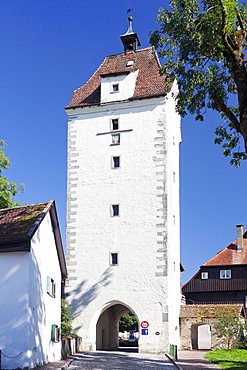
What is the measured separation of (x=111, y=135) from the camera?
3195cm

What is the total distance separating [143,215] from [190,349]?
30.7 feet

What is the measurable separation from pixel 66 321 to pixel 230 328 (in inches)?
389

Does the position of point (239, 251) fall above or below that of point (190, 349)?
above

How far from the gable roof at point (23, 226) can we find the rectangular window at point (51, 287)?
153cm

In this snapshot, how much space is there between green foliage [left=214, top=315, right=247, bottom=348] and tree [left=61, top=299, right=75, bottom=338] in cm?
884

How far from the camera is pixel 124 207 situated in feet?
99.7

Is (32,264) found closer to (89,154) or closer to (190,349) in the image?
(89,154)

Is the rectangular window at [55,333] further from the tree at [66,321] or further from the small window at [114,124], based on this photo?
the small window at [114,124]

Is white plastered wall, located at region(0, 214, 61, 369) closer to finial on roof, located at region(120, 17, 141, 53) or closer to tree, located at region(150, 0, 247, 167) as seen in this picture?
tree, located at region(150, 0, 247, 167)

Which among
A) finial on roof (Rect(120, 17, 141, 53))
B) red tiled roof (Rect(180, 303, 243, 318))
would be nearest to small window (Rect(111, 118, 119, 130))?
finial on roof (Rect(120, 17, 141, 53))

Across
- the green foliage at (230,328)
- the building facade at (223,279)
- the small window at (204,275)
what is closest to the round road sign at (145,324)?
the green foliage at (230,328)

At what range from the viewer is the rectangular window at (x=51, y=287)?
2048 centimetres

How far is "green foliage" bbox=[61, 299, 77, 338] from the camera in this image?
1060 inches

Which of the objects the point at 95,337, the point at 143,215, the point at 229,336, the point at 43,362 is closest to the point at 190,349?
the point at 229,336
